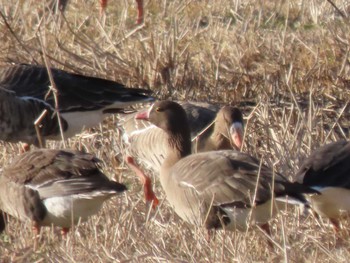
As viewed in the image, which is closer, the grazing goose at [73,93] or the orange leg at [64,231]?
the orange leg at [64,231]

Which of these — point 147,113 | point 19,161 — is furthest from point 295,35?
point 19,161

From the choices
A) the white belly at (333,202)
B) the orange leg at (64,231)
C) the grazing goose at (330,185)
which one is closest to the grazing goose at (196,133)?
the grazing goose at (330,185)

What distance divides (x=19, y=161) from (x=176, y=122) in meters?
1.37

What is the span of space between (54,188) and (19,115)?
262cm

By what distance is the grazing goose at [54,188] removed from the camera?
768 centimetres

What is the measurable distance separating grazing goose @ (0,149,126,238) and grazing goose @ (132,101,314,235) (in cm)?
49

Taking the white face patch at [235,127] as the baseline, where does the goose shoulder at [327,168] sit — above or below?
above

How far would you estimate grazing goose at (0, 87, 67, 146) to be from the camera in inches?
405

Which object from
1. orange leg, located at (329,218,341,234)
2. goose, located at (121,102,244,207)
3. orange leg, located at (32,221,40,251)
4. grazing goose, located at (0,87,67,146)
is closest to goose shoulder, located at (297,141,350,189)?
orange leg, located at (329,218,341,234)

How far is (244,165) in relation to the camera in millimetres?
7676

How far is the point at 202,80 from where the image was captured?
11.3 metres

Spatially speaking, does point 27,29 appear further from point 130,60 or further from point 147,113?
point 147,113

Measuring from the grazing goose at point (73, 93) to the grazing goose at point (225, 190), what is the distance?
7.14 ft

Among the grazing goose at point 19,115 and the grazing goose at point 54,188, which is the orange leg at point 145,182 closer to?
the grazing goose at point 54,188
